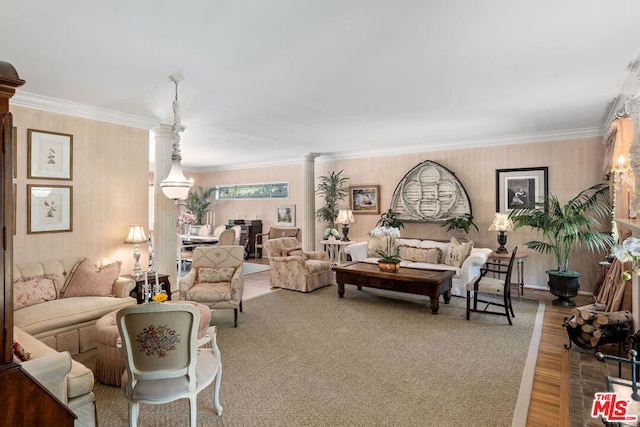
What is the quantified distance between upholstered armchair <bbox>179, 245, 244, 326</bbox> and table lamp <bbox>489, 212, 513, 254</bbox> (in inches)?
170

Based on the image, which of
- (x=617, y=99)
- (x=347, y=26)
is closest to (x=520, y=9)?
(x=347, y=26)

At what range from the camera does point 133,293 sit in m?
4.31

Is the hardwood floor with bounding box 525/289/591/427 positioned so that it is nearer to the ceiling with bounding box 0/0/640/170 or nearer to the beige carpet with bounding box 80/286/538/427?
the beige carpet with bounding box 80/286/538/427

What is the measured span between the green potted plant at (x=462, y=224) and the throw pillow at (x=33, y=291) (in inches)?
243

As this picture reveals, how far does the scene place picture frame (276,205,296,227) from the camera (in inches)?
377

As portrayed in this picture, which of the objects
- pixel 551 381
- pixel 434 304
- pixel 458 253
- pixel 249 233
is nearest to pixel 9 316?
pixel 551 381

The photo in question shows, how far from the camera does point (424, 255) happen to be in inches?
243

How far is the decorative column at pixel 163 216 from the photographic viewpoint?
5.11 m

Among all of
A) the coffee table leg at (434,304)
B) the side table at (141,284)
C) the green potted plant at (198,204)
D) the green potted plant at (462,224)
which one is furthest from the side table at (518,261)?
the green potted plant at (198,204)

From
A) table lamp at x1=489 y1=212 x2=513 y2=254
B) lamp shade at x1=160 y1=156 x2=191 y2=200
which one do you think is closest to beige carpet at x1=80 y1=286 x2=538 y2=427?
table lamp at x1=489 y1=212 x2=513 y2=254

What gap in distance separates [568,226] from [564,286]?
35.5 inches

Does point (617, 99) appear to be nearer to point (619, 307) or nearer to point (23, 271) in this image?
point (619, 307)

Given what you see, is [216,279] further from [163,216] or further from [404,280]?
[404,280]

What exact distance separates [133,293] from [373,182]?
17.7 feet
